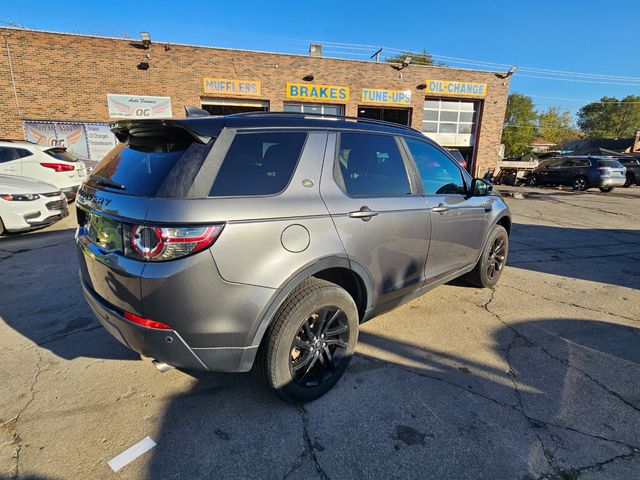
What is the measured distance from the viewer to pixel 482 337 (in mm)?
3398

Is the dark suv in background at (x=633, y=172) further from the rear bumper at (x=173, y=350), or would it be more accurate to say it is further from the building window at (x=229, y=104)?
the rear bumper at (x=173, y=350)

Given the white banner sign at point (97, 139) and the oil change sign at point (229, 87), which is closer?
the white banner sign at point (97, 139)

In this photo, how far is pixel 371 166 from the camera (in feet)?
9.26

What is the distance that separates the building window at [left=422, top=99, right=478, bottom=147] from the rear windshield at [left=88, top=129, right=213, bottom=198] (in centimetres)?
1970

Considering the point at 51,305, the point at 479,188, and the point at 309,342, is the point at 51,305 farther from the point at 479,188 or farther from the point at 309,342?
the point at 479,188

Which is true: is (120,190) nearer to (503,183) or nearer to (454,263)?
(454,263)

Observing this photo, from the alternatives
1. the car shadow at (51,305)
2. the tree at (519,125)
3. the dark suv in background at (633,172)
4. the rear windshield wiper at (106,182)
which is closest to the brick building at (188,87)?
the dark suv in background at (633,172)

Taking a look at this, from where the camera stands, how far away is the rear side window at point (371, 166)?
2576 mm

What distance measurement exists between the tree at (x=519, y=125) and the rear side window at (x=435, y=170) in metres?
63.4

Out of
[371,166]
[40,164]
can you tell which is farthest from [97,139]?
[371,166]

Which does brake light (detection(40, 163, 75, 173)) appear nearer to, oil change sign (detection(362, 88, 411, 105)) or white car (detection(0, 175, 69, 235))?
white car (detection(0, 175, 69, 235))

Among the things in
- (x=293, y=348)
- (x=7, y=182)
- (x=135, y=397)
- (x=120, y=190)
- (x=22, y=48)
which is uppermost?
(x=22, y=48)

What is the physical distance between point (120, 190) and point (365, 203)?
5.19 feet

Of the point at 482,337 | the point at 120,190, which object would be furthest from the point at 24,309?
the point at 482,337
